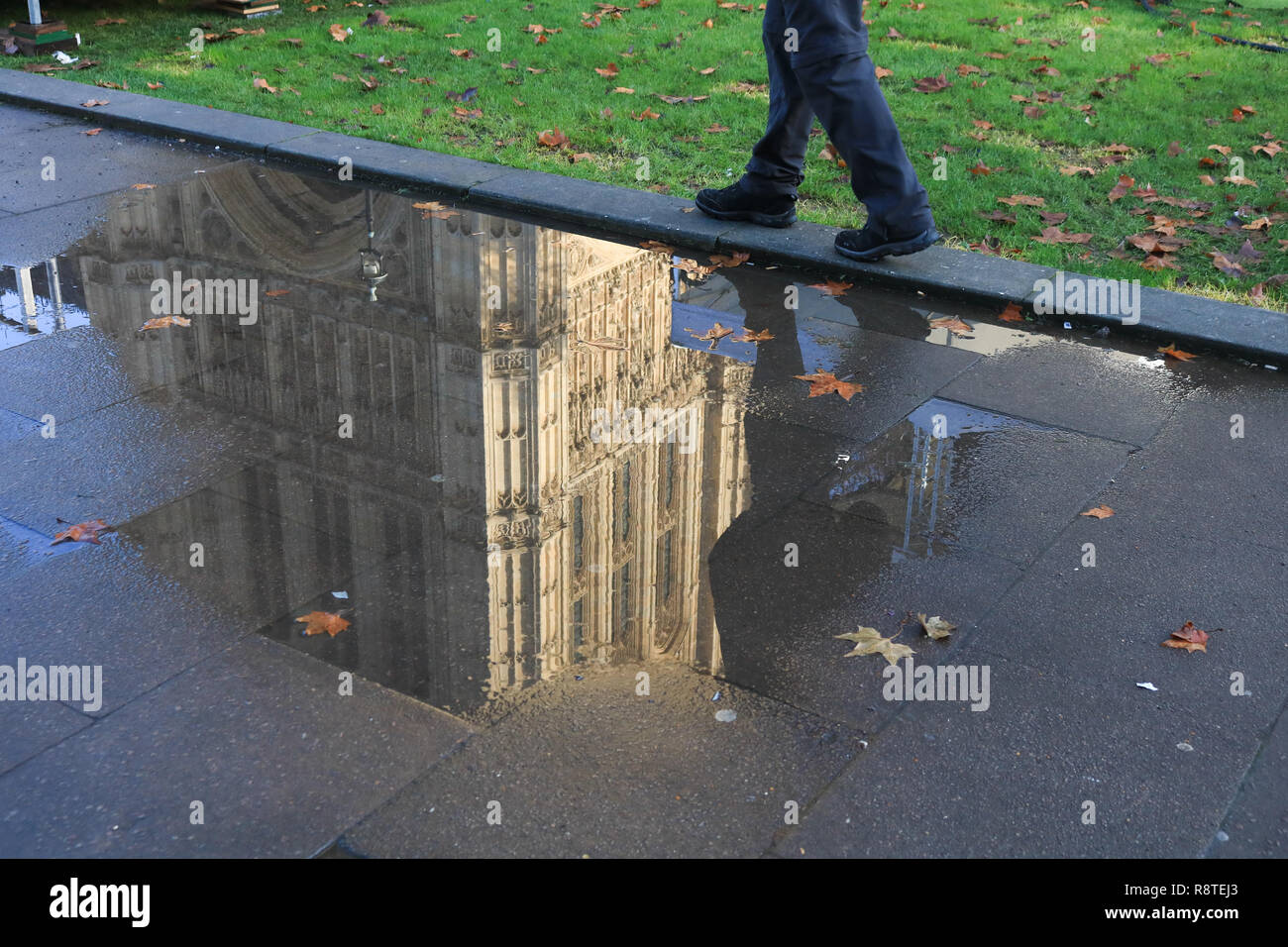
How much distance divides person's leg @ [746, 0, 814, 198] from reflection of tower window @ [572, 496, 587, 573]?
2870mm

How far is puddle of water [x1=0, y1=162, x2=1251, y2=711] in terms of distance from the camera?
12.0 ft

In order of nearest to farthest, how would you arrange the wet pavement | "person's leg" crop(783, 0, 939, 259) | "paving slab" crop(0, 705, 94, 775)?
the wet pavement
"paving slab" crop(0, 705, 94, 775)
"person's leg" crop(783, 0, 939, 259)

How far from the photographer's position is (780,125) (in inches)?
250

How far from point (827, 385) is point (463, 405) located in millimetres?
1498

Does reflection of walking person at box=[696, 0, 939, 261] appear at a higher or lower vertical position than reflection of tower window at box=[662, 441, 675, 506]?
higher

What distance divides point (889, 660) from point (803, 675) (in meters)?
0.26

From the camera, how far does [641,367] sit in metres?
5.14

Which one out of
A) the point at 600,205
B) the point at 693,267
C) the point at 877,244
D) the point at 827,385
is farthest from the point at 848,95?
the point at 600,205

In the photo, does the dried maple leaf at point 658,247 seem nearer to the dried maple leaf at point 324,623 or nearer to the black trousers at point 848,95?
the black trousers at point 848,95

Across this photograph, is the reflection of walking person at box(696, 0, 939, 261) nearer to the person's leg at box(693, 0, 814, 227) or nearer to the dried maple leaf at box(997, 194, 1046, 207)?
the person's leg at box(693, 0, 814, 227)

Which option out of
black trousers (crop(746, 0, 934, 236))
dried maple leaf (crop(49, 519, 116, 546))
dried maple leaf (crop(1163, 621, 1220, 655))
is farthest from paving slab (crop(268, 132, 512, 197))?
dried maple leaf (crop(1163, 621, 1220, 655))

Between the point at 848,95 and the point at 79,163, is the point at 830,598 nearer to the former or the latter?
the point at 848,95

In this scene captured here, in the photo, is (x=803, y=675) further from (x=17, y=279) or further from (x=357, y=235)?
(x=17, y=279)
